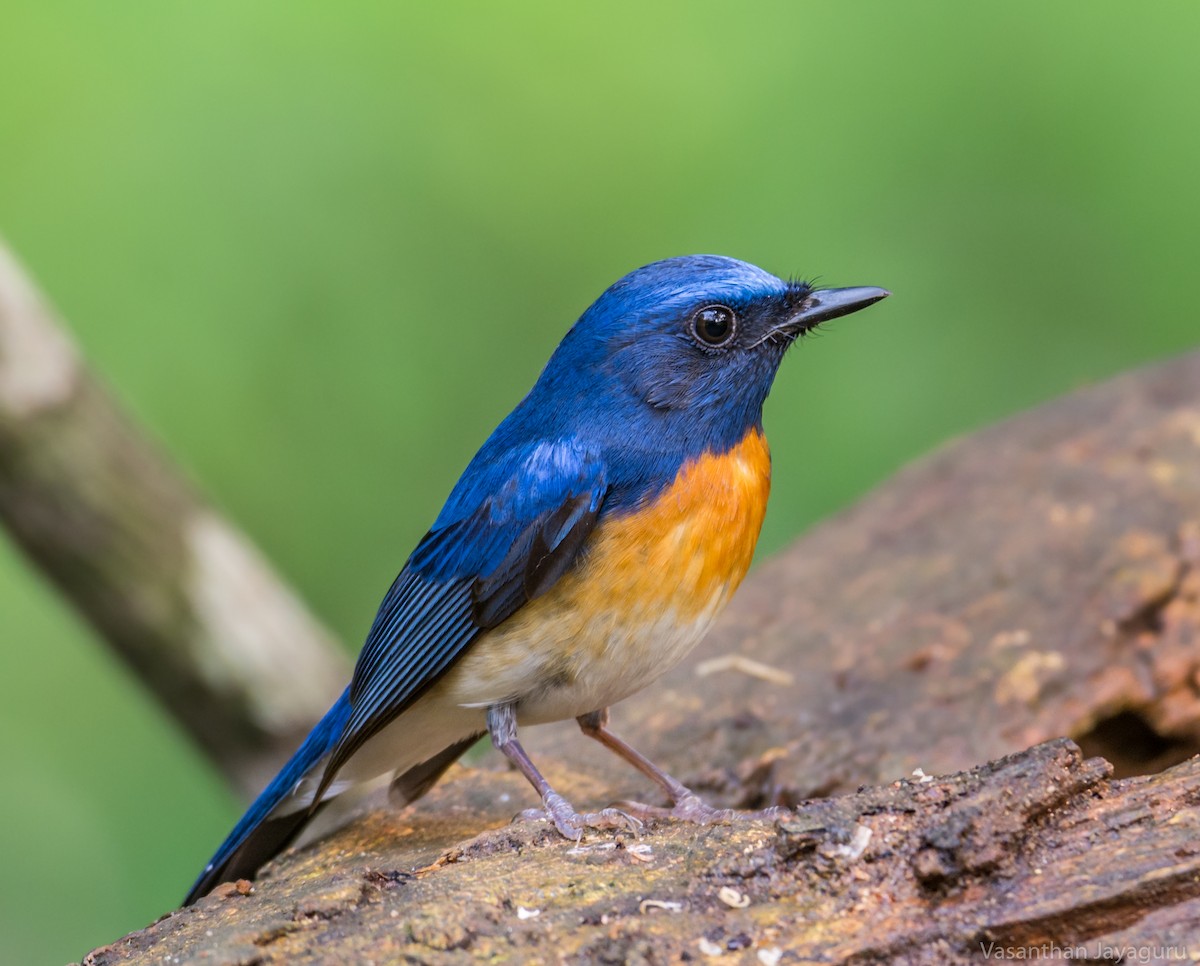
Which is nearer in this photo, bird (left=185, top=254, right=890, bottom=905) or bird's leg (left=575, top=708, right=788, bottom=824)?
bird (left=185, top=254, right=890, bottom=905)

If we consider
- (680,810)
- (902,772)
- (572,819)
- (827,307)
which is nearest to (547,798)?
(572,819)

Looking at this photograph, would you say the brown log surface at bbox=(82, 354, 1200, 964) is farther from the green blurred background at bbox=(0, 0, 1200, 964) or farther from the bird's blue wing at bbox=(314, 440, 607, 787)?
the green blurred background at bbox=(0, 0, 1200, 964)

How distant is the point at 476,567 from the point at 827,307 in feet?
3.76

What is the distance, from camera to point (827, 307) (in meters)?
3.67

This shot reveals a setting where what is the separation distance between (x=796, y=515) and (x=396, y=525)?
199 centimetres

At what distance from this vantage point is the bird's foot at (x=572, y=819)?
2.98 m

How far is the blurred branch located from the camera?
421cm

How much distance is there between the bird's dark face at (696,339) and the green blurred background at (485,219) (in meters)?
2.94

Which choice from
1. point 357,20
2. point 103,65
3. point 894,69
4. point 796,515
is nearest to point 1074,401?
point 796,515

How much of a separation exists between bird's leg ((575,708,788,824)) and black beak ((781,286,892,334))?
1171mm

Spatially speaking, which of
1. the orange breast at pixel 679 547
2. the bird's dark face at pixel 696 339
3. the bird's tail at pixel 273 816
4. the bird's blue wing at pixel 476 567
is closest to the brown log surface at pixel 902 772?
the bird's tail at pixel 273 816

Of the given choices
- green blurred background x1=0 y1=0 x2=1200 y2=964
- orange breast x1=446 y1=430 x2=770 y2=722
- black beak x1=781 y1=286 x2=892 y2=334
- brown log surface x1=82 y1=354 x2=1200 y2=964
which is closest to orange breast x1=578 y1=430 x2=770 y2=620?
orange breast x1=446 y1=430 x2=770 y2=722

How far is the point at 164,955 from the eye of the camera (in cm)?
249

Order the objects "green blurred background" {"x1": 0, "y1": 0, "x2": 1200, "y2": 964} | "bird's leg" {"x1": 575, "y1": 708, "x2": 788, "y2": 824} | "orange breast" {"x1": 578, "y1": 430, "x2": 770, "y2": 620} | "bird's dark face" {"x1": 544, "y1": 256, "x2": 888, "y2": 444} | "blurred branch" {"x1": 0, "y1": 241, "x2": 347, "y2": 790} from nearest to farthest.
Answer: "orange breast" {"x1": 578, "y1": 430, "x2": 770, "y2": 620}
"bird's leg" {"x1": 575, "y1": 708, "x2": 788, "y2": 824}
"bird's dark face" {"x1": 544, "y1": 256, "x2": 888, "y2": 444}
"blurred branch" {"x1": 0, "y1": 241, "x2": 347, "y2": 790}
"green blurred background" {"x1": 0, "y1": 0, "x2": 1200, "y2": 964}
